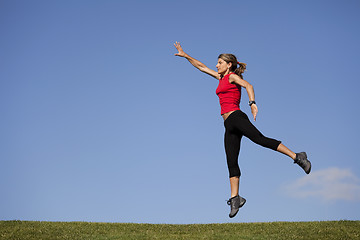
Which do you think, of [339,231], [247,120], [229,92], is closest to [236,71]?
[229,92]

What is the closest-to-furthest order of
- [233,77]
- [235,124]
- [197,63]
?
[235,124]
[233,77]
[197,63]

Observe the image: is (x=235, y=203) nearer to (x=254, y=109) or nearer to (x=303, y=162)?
(x=303, y=162)

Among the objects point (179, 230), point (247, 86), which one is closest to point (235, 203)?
point (247, 86)

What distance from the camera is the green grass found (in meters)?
14.2

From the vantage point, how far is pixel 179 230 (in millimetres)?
15578

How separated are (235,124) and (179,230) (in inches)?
336

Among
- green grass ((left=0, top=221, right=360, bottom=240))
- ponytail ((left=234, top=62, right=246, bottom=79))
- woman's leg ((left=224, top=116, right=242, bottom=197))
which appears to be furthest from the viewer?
green grass ((left=0, top=221, right=360, bottom=240))

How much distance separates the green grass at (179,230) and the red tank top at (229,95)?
6.92 meters

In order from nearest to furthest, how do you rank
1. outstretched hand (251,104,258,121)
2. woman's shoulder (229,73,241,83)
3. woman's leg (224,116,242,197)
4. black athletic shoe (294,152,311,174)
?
outstretched hand (251,104,258,121), black athletic shoe (294,152,311,174), woman's shoulder (229,73,241,83), woman's leg (224,116,242,197)

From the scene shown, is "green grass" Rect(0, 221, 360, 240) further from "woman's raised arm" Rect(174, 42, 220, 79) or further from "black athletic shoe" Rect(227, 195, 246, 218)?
"woman's raised arm" Rect(174, 42, 220, 79)

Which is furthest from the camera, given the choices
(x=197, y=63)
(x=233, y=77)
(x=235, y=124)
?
(x=197, y=63)

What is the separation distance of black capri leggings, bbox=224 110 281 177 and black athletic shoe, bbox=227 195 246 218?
50 cm

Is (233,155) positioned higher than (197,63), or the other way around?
(197,63)

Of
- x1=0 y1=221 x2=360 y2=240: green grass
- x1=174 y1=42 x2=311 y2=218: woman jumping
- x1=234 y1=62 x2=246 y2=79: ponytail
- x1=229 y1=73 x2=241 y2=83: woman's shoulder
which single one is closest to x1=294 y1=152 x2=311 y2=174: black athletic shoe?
x1=174 y1=42 x2=311 y2=218: woman jumping
